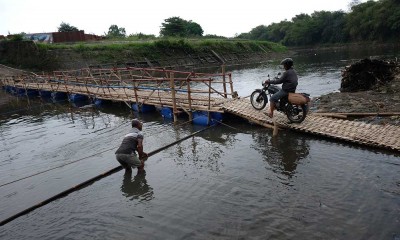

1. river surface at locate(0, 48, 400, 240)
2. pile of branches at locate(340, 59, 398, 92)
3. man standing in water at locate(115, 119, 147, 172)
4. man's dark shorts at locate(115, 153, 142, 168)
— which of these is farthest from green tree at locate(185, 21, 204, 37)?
man's dark shorts at locate(115, 153, 142, 168)

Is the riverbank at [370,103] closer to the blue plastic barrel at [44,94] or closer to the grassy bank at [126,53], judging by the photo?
the blue plastic barrel at [44,94]

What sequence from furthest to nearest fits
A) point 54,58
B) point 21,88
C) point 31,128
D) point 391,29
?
point 391,29 < point 54,58 < point 21,88 < point 31,128

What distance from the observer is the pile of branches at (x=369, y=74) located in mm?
17547

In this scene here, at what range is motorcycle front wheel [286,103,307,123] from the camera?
426 inches

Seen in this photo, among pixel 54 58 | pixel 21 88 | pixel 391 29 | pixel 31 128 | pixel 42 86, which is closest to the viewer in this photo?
pixel 31 128

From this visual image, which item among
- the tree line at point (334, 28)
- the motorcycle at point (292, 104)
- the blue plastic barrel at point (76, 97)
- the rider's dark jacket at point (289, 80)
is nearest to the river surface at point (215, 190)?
the motorcycle at point (292, 104)

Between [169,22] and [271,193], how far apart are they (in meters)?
80.2

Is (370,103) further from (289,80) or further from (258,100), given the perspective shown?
(289,80)

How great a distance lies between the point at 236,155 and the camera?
9.80 metres

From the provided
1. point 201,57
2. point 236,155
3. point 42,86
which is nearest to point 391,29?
point 201,57

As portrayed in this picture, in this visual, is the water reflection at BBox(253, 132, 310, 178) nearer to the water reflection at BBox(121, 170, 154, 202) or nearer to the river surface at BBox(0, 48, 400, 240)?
the river surface at BBox(0, 48, 400, 240)

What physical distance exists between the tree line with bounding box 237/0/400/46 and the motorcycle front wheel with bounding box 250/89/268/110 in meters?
78.0

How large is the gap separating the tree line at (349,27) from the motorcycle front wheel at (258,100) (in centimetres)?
7803

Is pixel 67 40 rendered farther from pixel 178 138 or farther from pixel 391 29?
pixel 391 29
